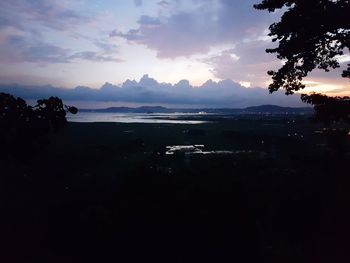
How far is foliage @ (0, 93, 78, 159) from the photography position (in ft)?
39.3

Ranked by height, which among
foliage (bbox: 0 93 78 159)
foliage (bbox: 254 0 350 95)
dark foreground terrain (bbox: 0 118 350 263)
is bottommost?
dark foreground terrain (bbox: 0 118 350 263)

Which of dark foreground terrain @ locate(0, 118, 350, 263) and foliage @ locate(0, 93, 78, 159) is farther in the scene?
dark foreground terrain @ locate(0, 118, 350, 263)

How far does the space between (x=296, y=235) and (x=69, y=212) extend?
11202 millimetres

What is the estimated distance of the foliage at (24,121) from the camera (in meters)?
12.0

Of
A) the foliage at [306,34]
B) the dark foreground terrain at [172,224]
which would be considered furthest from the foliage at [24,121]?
the foliage at [306,34]

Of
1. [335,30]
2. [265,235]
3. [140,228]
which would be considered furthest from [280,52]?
[140,228]

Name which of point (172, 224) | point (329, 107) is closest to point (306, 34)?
point (329, 107)

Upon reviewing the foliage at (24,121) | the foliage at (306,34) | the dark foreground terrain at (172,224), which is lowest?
the dark foreground terrain at (172,224)

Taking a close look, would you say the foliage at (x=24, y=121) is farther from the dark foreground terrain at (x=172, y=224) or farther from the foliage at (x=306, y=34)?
the foliage at (x=306, y=34)

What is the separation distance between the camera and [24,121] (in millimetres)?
12508

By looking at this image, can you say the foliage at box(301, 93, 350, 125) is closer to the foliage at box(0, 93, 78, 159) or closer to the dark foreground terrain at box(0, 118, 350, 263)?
the dark foreground terrain at box(0, 118, 350, 263)

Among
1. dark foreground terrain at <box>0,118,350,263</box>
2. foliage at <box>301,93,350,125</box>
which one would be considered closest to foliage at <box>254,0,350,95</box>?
foliage at <box>301,93,350,125</box>

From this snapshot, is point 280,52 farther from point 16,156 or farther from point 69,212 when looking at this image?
point 69,212

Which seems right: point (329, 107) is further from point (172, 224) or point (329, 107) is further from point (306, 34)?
point (172, 224)
